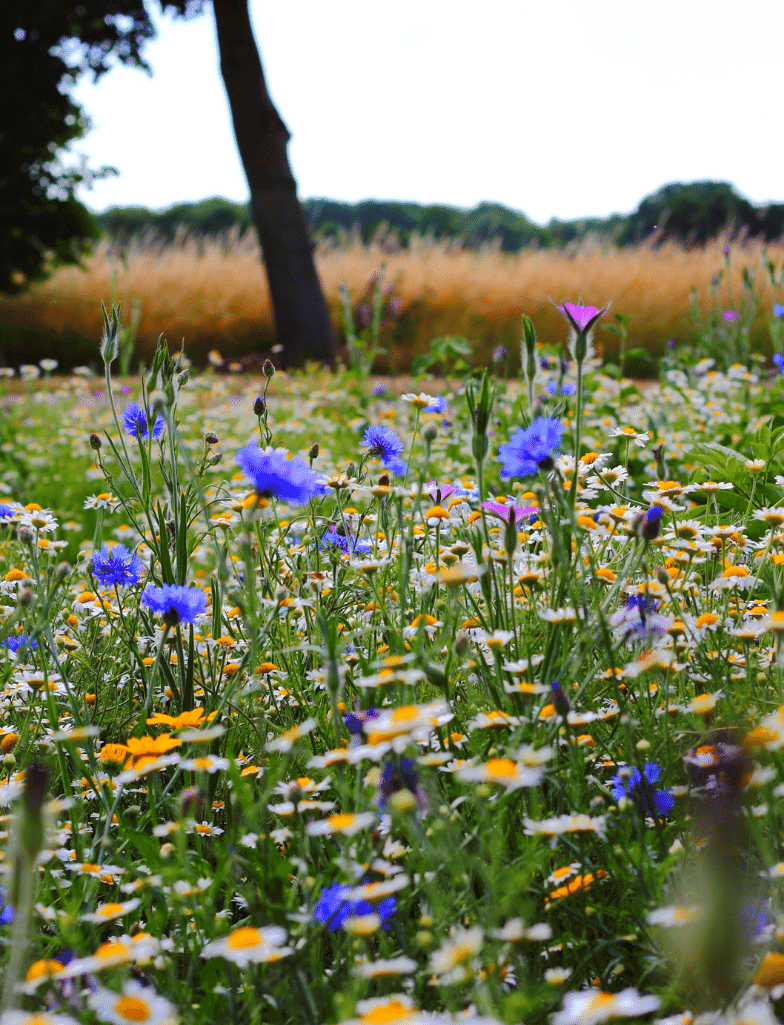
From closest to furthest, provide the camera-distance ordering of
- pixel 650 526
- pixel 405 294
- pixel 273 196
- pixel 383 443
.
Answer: pixel 650 526, pixel 383 443, pixel 273 196, pixel 405 294

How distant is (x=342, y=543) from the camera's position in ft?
5.99

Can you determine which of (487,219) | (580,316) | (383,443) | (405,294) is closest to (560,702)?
(580,316)

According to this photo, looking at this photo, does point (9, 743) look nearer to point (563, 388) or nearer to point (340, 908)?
point (340, 908)

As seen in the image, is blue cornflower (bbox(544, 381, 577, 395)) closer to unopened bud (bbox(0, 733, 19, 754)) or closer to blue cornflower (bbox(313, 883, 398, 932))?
unopened bud (bbox(0, 733, 19, 754))

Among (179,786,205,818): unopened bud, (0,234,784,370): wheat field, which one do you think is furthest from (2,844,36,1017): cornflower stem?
(0,234,784,370): wheat field

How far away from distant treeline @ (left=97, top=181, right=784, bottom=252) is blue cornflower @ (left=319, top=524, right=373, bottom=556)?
26861 mm

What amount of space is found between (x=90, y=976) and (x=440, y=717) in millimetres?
465

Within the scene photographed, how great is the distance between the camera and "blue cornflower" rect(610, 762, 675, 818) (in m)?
1.08

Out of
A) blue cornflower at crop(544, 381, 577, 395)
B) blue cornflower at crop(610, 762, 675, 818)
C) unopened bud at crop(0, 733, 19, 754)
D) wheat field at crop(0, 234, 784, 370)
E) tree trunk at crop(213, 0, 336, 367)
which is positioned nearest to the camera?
blue cornflower at crop(610, 762, 675, 818)

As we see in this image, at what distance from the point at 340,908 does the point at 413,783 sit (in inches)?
5.7

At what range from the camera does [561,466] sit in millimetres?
1588

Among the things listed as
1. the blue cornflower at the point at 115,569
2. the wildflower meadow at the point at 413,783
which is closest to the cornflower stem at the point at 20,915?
the wildflower meadow at the point at 413,783

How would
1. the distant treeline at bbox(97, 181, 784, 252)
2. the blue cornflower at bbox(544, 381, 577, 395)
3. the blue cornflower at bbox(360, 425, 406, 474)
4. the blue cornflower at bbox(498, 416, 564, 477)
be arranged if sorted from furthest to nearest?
the distant treeline at bbox(97, 181, 784, 252) < the blue cornflower at bbox(544, 381, 577, 395) < the blue cornflower at bbox(360, 425, 406, 474) < the blue cornflower at bbox(498, 416, 564, 477)

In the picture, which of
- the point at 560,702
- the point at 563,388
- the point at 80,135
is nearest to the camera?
the point at 560,702
